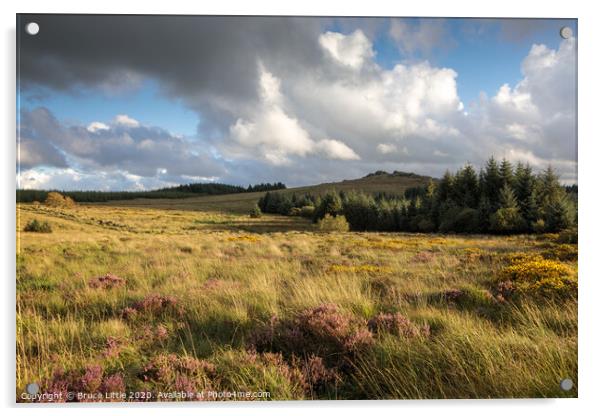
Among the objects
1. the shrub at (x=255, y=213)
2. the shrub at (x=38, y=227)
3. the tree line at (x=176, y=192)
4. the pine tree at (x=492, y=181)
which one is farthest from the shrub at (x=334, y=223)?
the shrub at (x=38, y=227)

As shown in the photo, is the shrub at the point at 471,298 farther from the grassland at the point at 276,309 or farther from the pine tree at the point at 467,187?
the pine tree at the point at 467,187

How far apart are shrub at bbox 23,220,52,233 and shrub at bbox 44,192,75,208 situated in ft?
0.97

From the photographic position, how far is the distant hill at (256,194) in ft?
18.7

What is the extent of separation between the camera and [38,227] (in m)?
5.03

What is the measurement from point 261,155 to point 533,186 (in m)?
4.36

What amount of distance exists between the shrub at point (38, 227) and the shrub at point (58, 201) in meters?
0.30

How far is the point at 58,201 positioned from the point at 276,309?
362 cm

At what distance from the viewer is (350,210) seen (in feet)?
20.2

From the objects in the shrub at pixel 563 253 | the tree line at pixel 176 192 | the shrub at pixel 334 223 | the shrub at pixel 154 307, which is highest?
→ the tree line at pixel 176 192

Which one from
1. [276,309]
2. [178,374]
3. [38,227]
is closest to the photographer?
[178,374]

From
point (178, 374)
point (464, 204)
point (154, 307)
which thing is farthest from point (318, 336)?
point (464, 204)

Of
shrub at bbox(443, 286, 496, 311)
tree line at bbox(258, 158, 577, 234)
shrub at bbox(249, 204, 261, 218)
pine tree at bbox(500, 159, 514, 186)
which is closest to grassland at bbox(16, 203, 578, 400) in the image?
shrub at bbox(443, 286, 496, 311)

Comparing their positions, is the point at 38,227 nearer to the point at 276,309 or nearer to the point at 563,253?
the point at 276,309

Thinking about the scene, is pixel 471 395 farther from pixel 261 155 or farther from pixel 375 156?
pixel 261 155
